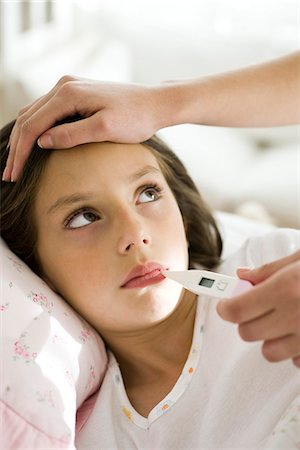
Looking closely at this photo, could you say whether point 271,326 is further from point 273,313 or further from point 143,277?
point 143,277

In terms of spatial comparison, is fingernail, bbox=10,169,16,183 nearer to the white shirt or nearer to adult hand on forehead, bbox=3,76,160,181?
adult hand on forehead, bbox=3,76,160,181

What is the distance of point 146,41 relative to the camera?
8.59 ft

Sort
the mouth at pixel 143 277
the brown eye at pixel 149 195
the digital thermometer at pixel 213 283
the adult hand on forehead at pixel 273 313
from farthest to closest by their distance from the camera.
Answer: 1. the brown eye at pixel 149 195
2. the mouth at pixel 143 277
3. the digital thermometer at pixel 213 283
4. the adult hand on forehead at pixel 273 313

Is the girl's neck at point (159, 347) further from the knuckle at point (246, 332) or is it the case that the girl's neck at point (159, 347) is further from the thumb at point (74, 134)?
the knuckle at point (246, 332)

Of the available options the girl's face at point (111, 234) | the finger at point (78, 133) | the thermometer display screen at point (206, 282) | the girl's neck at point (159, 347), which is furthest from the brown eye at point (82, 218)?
the thermometer display screen at point (206, 282)

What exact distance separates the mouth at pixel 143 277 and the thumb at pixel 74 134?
221mm

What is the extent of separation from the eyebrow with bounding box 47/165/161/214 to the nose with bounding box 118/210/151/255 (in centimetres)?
8

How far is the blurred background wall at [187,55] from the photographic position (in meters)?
2.09

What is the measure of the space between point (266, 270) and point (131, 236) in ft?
1.10

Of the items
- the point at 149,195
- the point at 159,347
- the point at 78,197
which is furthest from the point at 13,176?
the point at 159,347

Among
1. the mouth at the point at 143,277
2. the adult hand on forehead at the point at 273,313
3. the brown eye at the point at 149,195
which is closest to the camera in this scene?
the adult hand on forehead at the point at 273,313

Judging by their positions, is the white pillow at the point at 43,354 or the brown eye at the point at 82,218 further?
the brown eye at the point at 82,218

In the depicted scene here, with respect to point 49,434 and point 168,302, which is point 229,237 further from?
point 49,434

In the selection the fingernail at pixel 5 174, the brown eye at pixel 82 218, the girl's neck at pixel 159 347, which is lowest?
the girl's neck at pixel 159 347
